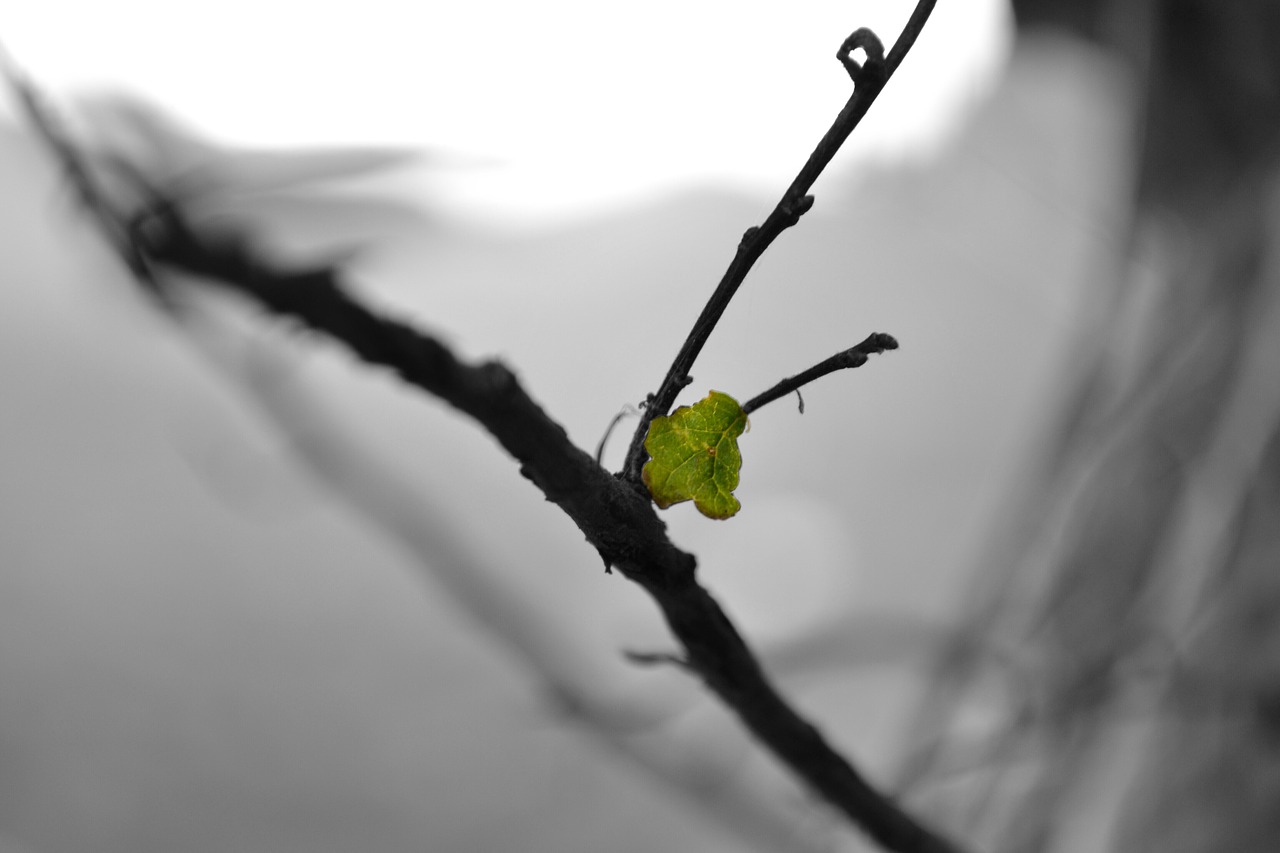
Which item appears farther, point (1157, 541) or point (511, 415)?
point (1157, 541)

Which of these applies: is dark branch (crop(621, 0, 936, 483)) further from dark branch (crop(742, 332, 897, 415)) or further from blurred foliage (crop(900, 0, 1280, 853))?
blurred foliage (crop(900, 0, 1280, 853))

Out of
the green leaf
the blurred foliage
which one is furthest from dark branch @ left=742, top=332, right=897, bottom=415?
the blurred foliage

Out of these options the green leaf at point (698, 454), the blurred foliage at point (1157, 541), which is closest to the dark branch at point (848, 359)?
the green leaf at point (698, 454)

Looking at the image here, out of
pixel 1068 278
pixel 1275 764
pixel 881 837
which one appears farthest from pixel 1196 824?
pixel 1068 278

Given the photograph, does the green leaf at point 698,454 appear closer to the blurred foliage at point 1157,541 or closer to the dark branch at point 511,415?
the dark branch at point 511,415

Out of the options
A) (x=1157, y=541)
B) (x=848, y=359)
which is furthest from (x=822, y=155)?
(x=1157, y=541)

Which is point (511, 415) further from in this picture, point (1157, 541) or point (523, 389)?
point (1157, 541)

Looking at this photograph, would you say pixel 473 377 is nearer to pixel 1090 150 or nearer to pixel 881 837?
pixel 881 837
